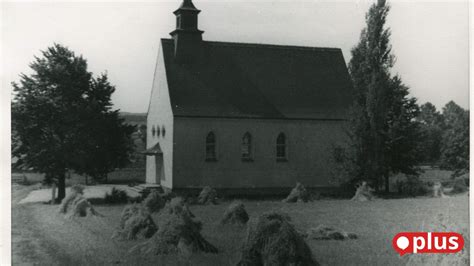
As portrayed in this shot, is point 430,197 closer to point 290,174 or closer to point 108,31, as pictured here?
point 290,174

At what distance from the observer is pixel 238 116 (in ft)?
94.8

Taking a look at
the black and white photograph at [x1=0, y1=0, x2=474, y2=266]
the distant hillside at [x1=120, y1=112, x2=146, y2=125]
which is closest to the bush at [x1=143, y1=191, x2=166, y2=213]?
the black and white photograph at [x1=0, y1=0, x2=474, y2=266]

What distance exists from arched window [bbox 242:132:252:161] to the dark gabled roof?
1.23 m

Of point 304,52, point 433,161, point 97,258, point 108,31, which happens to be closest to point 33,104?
point 108,31

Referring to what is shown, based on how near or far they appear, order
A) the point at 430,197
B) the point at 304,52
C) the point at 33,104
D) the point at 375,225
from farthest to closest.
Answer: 1. the point at 304,52
2. the point at 430,197
3. the point at 33,104
4. the point at 375,225

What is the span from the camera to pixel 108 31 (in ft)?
51.3

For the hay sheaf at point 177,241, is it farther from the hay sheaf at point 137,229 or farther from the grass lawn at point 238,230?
the hay sheaf at point 137,229

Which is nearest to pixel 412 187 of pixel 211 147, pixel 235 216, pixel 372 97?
pixel 372 97

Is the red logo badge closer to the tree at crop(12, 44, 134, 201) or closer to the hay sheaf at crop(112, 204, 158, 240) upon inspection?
A: the hay sheaf at crop(112, 204, 158, 240)

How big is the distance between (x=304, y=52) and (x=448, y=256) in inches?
846

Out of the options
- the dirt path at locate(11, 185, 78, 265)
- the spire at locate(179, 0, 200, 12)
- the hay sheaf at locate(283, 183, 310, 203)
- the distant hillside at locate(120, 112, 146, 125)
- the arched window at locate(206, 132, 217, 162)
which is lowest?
the dirt path at locate(11, 185, 78, 265)

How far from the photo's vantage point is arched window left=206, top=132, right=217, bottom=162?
28756mm

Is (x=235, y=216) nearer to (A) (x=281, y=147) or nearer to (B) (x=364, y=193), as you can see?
(B) (x=364, y=193)

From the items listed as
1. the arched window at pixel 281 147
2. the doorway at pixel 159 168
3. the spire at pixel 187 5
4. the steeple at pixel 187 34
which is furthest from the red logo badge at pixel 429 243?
the spire at pixel 187 5
